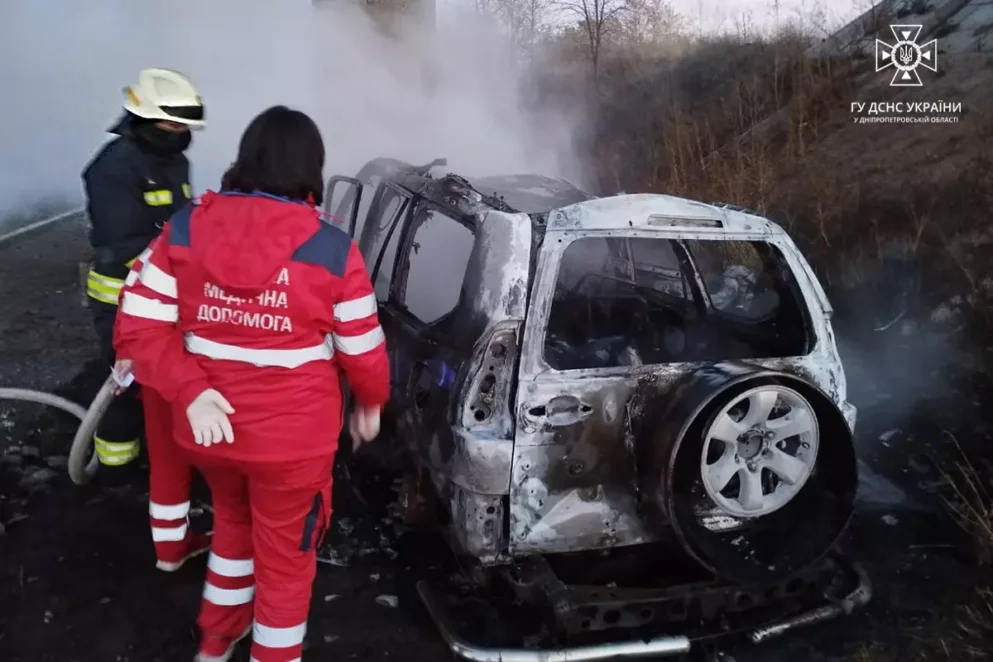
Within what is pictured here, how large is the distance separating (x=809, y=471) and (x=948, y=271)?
13.6 ft

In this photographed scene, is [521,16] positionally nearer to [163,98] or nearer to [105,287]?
[163,98]

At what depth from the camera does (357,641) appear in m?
3.22

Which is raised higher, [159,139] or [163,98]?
[163,98]

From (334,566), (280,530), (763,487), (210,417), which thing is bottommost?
(334,566)

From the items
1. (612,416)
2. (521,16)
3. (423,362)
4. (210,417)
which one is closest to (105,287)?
(423,362)

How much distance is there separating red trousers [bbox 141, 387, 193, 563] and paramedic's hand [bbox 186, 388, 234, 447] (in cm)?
93

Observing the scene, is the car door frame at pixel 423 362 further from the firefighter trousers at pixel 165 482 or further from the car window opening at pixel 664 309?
the firefighter trousers at pixel 165 482

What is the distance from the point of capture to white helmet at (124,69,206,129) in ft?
12.0

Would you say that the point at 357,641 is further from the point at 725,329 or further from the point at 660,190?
the point at 660,190

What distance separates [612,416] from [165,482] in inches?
75.4

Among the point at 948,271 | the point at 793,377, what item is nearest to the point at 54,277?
the point at 793,377

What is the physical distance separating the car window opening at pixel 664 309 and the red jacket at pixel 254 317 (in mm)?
1320

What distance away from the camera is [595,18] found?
14.1 metres

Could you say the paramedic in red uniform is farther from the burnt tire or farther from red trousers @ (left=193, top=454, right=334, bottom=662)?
the burnt tire
